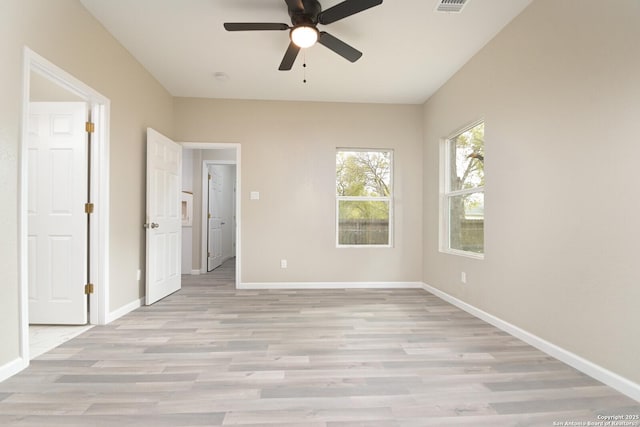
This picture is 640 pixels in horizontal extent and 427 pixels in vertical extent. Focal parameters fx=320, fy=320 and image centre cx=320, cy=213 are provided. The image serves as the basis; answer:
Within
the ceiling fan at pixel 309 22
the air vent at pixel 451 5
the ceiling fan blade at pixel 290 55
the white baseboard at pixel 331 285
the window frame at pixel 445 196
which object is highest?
the air vent at pixel 451 5

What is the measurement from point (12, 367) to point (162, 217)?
2.18 metres

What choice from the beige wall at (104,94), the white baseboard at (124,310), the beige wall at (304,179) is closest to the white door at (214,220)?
the beige wall at (304,179)

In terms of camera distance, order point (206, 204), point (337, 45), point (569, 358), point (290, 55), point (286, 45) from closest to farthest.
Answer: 1. point (569, 358)
2. point (337, 45)
3. point (290, 55)
4. point (286, 45)
5. point (206, 204)

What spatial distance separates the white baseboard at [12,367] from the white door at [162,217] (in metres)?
1.58

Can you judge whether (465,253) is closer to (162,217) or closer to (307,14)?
(307,14)

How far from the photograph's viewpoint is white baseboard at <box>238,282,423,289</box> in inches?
179

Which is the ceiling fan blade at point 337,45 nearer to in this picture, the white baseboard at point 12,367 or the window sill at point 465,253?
the window sill at point 465,253

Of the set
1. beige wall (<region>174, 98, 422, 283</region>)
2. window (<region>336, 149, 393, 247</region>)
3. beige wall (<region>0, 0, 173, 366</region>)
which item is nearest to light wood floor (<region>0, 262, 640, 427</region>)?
beige wall (<region>0, 0, 173, 366</region>)

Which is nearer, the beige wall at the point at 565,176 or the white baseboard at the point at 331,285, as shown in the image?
the beige wall at the point at 565,176

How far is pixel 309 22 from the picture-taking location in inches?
96.3

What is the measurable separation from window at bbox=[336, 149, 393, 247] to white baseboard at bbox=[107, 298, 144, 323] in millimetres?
2627

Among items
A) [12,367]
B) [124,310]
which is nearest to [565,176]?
[12,367]

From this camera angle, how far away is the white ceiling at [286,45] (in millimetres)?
2607

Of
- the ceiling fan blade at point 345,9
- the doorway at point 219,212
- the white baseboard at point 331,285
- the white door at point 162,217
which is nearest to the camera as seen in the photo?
the ceiling fan blade at point 345,9
